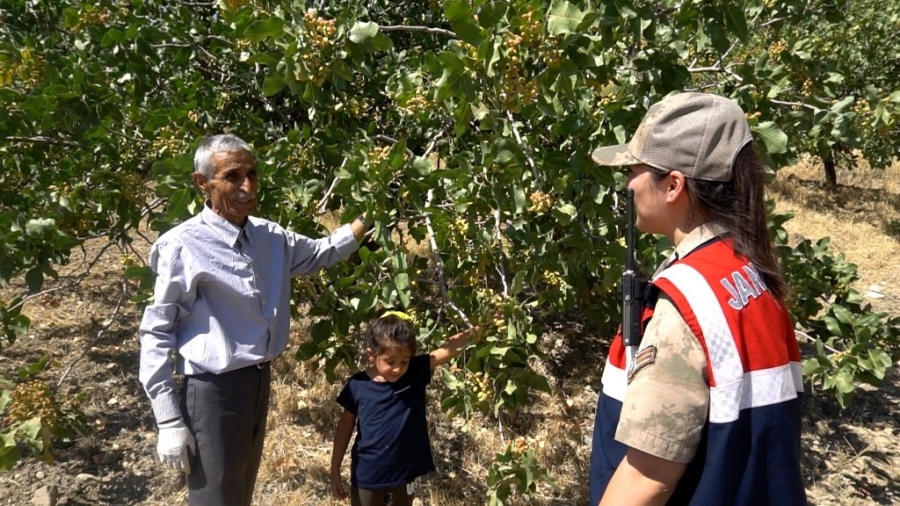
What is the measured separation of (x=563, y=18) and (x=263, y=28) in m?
0.95

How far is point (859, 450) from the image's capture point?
159 inches

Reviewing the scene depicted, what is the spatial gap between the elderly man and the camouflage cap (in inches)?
53.9

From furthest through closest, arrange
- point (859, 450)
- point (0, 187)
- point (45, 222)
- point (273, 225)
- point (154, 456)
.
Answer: point (859, 450)
point (154, 456)
point (0, 187)
point (45, 222)
point (273, 225)

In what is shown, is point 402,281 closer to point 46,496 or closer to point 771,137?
point 771,137

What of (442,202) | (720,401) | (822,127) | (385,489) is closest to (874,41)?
(822,127)

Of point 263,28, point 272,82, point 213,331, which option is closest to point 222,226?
point 213,331

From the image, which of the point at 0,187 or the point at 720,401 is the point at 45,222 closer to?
the point at 0,187

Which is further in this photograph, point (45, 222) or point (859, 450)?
point (859, 450)

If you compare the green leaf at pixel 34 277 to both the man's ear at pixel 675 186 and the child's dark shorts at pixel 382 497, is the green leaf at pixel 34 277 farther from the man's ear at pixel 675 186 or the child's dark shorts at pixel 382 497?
the man's ear at pixel 675 186

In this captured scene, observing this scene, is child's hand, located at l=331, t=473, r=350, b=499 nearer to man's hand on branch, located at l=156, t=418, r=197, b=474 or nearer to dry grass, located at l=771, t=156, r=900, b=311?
man's hand on branch, located at l=156, t=418, r=197, b=474

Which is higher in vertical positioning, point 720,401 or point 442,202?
point 442,202

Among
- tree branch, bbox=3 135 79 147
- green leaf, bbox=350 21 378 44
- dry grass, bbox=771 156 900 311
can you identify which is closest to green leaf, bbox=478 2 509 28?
green leaf, bbox=350 21 378 44

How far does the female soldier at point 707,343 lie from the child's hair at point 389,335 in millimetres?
1242

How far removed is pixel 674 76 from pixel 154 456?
3057mm
